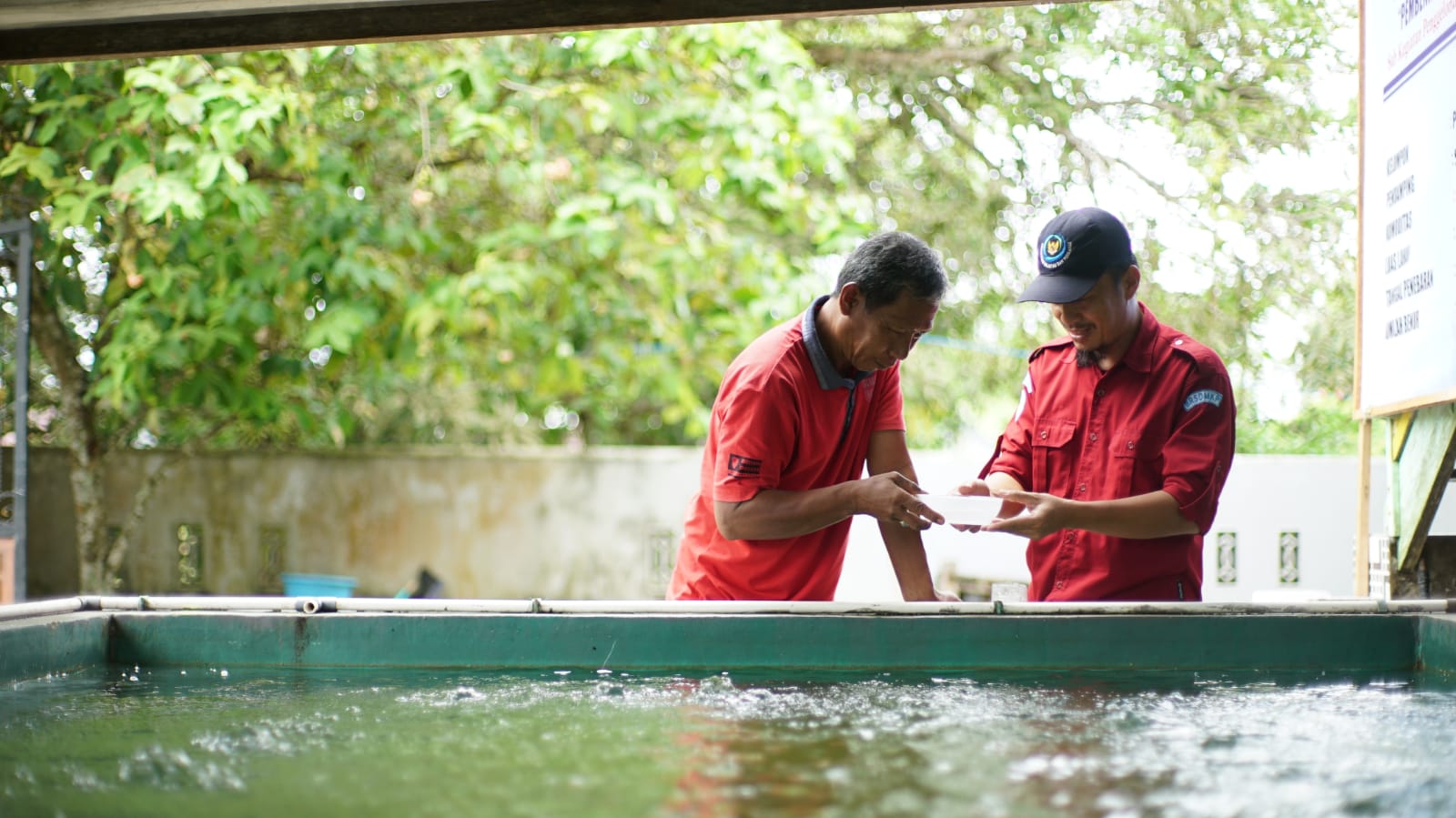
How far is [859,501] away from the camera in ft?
8.00

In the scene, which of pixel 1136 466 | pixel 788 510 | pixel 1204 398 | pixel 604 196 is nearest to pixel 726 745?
pixel 788 510

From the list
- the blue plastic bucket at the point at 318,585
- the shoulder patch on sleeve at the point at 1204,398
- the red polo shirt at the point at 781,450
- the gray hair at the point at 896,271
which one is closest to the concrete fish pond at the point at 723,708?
the red polo shirt at the point at 781,450

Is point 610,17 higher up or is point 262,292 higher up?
point 610,17

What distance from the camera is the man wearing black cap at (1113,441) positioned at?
8.05ft

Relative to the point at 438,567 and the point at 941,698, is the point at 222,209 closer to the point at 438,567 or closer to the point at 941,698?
the point at 438,567

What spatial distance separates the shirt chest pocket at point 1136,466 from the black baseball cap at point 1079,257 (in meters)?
0.33

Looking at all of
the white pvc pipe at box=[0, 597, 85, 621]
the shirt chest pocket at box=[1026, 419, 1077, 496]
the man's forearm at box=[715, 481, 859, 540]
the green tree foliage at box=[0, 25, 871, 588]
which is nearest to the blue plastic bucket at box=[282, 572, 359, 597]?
the green tree foliage at box=[0, 25, 871, 588]

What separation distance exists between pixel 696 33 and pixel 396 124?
155 centimetres

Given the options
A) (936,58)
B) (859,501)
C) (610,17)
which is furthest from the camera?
(936,58)

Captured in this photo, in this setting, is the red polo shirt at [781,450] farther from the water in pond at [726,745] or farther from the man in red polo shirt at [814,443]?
the water in pond at [726,745]

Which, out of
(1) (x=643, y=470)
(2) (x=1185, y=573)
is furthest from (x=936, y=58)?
(2) (x=1185, y=573)

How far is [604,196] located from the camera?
5.32 m

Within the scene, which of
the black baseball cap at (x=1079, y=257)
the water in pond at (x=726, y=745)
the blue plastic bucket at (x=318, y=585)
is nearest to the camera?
the water in pond at (x=726, y=745)

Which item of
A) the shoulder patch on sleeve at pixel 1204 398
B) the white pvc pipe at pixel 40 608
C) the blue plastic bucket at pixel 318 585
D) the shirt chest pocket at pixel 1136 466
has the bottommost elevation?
the blue plastic bucket at pixel 318 585
